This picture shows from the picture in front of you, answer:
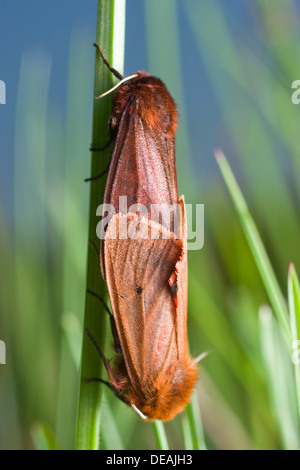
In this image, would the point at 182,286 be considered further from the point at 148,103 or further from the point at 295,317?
the point at 148,103

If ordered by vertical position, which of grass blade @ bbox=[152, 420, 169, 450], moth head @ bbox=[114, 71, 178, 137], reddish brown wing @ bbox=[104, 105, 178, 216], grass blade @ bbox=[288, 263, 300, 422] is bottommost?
grass blade @ bbox=[152, 420, 169, 450]

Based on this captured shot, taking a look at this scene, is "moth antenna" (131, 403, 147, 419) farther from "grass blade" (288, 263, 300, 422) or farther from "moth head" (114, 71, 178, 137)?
"moth head" (114, 71, 178, 137)

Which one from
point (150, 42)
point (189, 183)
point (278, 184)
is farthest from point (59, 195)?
point (278, 184)

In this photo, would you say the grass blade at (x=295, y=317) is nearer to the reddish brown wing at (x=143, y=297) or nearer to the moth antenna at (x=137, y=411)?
the reddish brown wing at (x=143, y=297)

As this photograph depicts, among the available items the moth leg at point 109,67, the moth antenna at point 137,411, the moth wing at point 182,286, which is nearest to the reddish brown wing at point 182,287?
the moth wing at point 182,286

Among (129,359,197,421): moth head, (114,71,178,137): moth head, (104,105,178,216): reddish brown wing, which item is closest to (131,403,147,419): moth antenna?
(129,359,197,421): moth head

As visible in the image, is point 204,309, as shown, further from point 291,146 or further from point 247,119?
point 247,119

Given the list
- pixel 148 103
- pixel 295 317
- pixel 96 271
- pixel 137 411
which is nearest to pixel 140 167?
pixel 148 103
